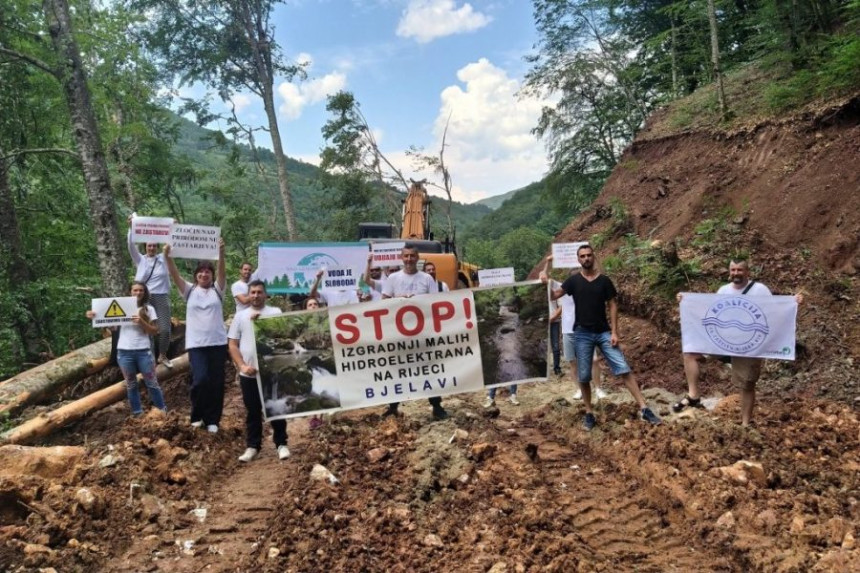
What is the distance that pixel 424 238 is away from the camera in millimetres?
17906

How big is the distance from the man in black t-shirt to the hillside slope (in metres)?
2.27

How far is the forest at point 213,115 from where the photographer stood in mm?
9070

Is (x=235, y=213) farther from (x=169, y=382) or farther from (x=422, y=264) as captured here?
(x=422, y=264)

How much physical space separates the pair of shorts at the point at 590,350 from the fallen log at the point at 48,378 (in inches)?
239

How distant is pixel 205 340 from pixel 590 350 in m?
3.94

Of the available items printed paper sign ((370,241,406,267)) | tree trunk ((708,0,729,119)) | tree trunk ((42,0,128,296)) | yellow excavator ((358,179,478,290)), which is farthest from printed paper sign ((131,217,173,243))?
tree trunk ((708,0,729,119))

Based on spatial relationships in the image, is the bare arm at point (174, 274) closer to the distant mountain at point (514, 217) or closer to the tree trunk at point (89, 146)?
the tree trunk at point (89, 146)

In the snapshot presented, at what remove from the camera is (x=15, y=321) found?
29.3 ft

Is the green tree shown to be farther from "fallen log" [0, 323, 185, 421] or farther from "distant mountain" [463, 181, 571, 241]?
"distant mountain" [463, 181, 571, 241]

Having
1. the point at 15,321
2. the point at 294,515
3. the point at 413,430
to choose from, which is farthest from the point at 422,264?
the point at 15,321

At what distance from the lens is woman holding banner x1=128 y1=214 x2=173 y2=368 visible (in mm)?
6887

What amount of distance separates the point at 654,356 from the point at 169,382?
7.40 metres

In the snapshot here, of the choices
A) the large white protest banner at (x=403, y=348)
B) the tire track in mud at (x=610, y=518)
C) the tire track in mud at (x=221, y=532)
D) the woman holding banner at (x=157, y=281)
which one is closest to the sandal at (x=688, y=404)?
the tire track in mud at (x=610, y=518)

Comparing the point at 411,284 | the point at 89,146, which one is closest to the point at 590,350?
the point at 411,284
